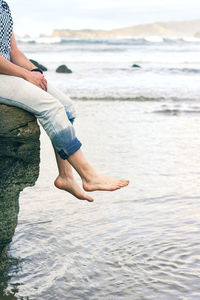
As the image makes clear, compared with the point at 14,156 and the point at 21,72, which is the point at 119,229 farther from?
the point at 21,72

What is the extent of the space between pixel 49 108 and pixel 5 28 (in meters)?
0.72

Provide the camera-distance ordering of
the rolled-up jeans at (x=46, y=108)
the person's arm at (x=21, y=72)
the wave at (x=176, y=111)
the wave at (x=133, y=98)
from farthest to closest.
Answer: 1. the wave at (x=133, y=98)
2. the wave at (x=176, y=111)
3. the person's arm at (x=21, y=72)
4. the rolled-up jeans at (x=46, y=108)

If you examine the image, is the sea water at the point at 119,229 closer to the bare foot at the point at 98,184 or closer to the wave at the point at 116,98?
the bare foot at the point at 98,184

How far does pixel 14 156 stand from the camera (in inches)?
A: 135

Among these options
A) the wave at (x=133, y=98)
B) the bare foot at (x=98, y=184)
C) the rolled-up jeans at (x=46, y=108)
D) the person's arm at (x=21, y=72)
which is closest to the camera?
the rolled-up jeans at (x=46, y=108)

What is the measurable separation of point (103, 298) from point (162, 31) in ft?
384

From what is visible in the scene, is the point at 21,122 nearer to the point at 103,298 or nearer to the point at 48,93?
the point at 48,93

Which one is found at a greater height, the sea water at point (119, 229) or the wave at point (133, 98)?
the sea water at point (119, 229)

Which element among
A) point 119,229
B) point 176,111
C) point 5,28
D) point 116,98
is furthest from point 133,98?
point 5,28

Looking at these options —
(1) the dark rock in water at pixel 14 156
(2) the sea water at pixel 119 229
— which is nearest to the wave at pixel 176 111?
(2) the sea water at pixel 119 229

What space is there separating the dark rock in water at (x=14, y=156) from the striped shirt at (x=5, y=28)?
0.53 metres

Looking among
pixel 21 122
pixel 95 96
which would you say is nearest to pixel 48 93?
pixel 21 122

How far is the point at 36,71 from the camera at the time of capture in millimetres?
3826

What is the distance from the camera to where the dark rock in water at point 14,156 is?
3.36 meters
